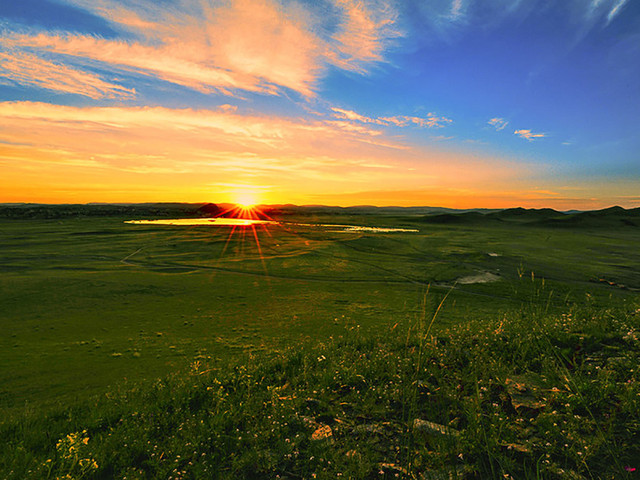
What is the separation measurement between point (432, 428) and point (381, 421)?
1055mm

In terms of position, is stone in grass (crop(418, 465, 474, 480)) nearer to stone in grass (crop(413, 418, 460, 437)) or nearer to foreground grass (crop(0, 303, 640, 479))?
foreground grass (crop(0, 303, 640, 479))

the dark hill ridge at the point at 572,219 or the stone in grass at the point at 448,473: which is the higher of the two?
the dark hill ridge at the point at 572,219

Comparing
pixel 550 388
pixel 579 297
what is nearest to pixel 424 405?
pixel 550 388

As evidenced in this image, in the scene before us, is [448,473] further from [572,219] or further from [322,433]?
[572,219]

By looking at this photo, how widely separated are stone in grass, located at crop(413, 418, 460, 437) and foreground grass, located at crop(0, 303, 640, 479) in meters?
0.03

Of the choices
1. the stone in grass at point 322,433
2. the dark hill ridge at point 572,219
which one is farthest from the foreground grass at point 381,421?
the dark hill ridge at point 572,219

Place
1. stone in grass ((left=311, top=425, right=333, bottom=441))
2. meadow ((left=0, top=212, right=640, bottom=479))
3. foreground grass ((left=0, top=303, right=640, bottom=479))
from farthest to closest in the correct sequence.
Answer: stone in grass ((left=311, top=425, right=333, bottom=441)) → meadow ((left=0, top=212, right=640, bottom=479)) → foreground grass ((left=0, top=303, right=640, bottom=479))

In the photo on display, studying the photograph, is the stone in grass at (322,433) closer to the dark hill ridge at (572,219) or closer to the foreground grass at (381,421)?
the foreground grass at (381,421)

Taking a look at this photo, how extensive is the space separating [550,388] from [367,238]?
45.4 metres

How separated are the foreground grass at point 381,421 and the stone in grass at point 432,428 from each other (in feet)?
0.08

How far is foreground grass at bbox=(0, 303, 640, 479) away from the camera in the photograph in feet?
14.6

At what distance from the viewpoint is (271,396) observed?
697 cm

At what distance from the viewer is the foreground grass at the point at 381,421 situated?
4.45 metres

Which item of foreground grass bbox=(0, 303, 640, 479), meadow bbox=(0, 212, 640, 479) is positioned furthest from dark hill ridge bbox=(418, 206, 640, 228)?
foreground grass bbox=(0, 303, 640, 479)
